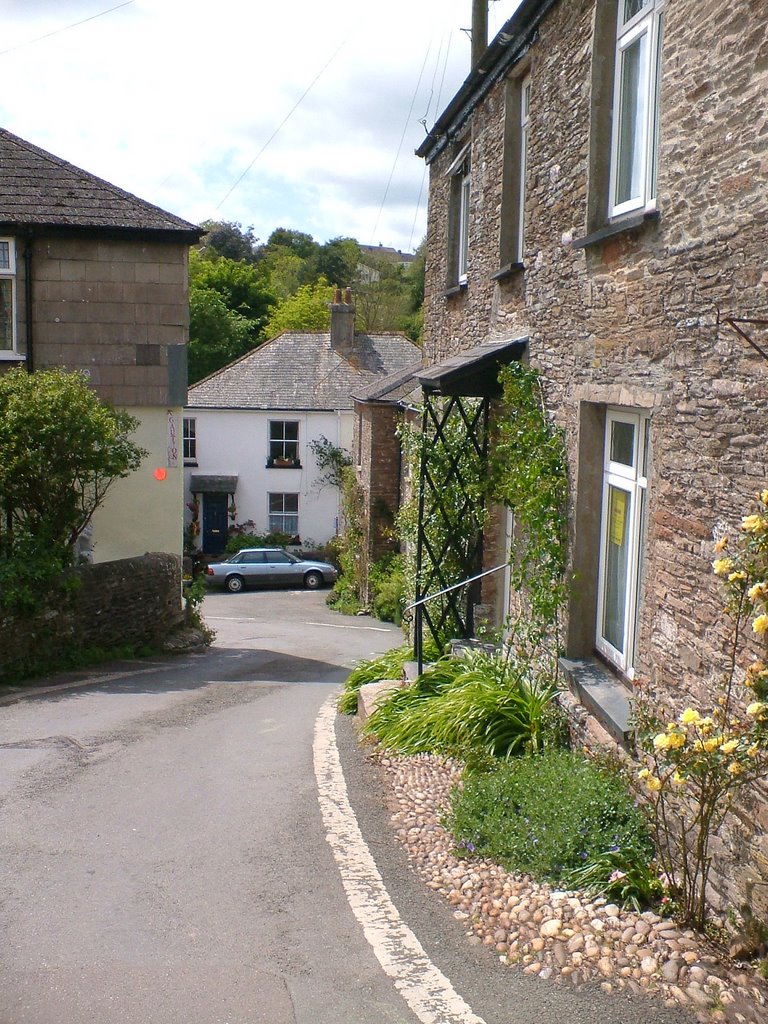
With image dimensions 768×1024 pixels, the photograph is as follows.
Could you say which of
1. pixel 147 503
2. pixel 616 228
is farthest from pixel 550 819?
pixel 147 503

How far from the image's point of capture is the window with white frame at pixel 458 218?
13.4 meters

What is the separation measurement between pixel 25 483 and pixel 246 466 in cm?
2643

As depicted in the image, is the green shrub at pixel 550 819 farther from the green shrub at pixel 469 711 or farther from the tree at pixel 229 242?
the tree at pixel 229 242

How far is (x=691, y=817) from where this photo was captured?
17.9ft

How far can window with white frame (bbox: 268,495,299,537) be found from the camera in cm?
4122

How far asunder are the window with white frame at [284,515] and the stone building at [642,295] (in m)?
30.6

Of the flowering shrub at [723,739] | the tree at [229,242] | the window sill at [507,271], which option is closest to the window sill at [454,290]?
the window sill at [507,271]

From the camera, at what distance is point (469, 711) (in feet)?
27.3

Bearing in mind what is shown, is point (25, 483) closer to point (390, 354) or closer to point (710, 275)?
point (710, 275)

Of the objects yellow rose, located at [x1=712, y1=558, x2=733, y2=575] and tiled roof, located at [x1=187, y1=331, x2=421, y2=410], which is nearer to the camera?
yellow rose, located at [x1=712, y1=558, x2=733, y2=575]

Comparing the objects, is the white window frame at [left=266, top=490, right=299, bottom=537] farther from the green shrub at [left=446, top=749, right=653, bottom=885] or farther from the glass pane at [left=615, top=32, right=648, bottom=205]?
the green shrub at [left=446, top=749, right=653, bottom=885]

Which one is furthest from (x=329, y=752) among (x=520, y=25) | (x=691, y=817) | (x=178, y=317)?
(x=178, y=317)

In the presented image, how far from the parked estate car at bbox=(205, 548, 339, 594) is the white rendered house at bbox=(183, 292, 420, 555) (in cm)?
376

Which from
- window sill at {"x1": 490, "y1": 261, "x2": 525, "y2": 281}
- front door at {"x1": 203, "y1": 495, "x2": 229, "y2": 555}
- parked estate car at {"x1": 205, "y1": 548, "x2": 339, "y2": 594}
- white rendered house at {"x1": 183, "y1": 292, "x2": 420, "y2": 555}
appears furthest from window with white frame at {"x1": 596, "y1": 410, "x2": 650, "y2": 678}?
front door at {"x1": 203, "y1": 495, "x2": 229, "y2": 555}
